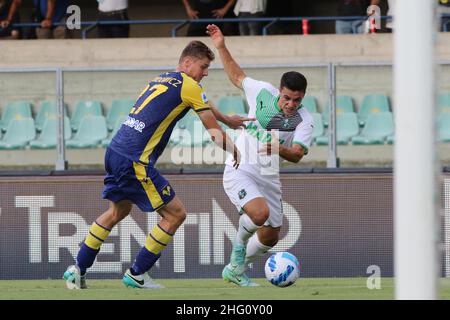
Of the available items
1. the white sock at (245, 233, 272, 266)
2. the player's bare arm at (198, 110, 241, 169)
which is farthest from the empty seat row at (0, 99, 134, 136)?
the player's bare arm at (198, 110, 241, 169)

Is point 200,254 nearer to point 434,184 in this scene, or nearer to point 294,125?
point 294,125

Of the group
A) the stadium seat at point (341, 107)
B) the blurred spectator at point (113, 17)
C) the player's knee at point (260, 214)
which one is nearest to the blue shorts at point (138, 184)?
the player's knee at point (260, 214)

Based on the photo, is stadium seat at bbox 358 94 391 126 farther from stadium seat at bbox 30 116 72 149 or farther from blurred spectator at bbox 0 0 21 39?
blurred spectator at bbox 0 0 21 39

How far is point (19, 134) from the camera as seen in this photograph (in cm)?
1373

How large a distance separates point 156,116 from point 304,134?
1.40 meters

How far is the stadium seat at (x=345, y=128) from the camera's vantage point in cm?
1330

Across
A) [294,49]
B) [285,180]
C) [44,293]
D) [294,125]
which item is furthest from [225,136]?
[294,49]

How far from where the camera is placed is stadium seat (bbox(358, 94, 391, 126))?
43.6ft

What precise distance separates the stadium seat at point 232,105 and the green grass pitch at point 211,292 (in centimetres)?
246

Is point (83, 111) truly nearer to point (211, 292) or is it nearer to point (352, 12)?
point (211, 292)

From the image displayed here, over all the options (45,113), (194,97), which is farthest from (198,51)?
(45,113)

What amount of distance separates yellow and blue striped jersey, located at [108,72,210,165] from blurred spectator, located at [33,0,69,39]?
7109mm

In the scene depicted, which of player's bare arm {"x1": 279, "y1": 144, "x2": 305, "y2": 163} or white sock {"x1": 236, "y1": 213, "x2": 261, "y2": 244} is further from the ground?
player's bare arm {"x1": 279, "y1": 144, "x2": 305, "y2": 163}
